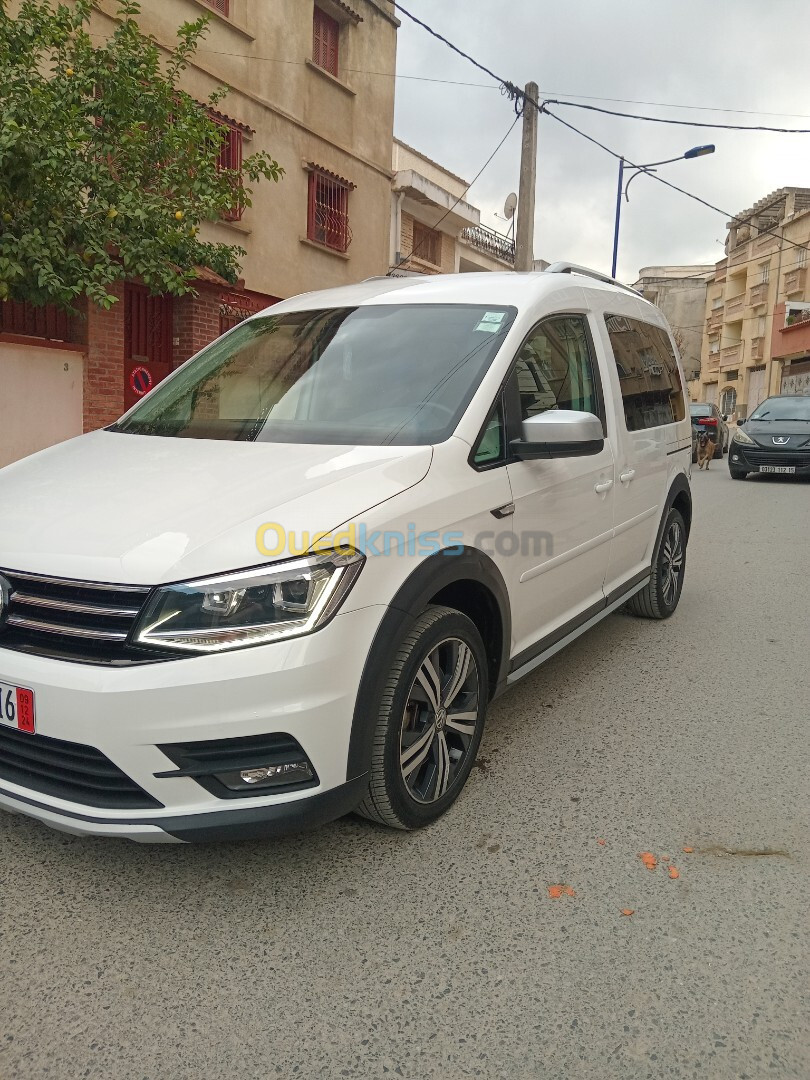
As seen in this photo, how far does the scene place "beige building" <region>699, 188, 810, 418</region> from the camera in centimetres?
3838

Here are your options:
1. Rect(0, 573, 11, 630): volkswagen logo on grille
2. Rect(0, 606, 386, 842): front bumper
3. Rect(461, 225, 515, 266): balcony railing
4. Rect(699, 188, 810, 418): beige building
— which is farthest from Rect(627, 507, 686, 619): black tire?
Rect(699, 188, 810, 418): beige building

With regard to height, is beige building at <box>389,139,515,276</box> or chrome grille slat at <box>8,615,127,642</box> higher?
beige building at <box>389,139,515,276</box>

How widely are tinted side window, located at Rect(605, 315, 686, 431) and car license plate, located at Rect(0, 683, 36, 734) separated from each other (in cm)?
310

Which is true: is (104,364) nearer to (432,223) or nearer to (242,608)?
(242,608)

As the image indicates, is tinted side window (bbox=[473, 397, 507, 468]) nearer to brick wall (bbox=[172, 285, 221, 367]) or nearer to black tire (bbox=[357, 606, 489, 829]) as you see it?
black tire (bbox=[357, 606, 489, 829])

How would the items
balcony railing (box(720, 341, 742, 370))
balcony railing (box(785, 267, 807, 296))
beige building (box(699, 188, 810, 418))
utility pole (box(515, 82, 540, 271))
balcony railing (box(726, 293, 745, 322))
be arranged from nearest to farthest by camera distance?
utility pole (box(515, 82, 540, 271)) < beige building (box(699, 188, 810, 418)) < balcony railing (box(785, 267, 807, 296)) < balcony railing (box(720, 341, 742, 370)) < balcony railing (box(726, 293, 745, 322))

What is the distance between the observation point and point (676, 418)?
17.6 feet

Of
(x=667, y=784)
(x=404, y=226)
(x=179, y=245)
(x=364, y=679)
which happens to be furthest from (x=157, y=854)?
(x=404, y=226)

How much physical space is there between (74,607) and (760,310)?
47.5m

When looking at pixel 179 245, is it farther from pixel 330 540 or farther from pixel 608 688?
pixel 330 540

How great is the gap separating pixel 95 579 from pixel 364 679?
0.74 meters

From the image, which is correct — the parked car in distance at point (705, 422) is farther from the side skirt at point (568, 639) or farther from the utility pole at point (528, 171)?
the side skirt at point (568, 639)

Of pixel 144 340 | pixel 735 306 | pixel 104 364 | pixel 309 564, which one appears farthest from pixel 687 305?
pixel 309 564

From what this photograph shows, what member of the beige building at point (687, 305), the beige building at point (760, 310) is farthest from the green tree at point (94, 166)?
the beige building at point (687, 305)
